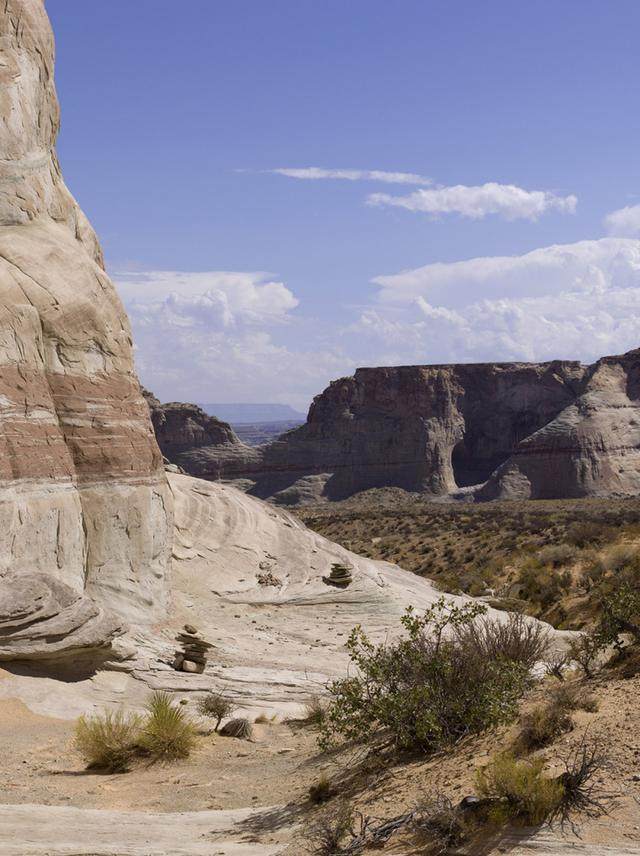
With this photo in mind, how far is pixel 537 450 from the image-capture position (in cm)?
7338

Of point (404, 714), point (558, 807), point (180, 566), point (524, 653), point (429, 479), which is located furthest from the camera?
point (429, 479)

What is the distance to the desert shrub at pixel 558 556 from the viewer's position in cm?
3100

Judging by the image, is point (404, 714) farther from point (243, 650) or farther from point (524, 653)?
point (243, 650)

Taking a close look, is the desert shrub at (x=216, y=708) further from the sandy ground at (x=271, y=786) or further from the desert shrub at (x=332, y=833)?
the desert shrub at (x=332, y=833)

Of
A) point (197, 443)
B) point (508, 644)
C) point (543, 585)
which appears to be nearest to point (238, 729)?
point (508, 644)

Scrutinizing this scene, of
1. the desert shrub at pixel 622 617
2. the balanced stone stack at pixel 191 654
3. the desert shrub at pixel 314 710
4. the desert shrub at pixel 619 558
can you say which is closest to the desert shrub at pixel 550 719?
the desert shrub at pixel 622 617

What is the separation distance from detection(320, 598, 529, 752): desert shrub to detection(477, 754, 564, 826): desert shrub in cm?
179

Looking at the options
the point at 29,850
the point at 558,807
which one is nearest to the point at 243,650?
the point at 29,850

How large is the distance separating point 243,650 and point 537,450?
58611 mm

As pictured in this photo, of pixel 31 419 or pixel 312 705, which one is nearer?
pixel 312 705

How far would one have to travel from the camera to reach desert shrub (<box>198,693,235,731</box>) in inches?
558

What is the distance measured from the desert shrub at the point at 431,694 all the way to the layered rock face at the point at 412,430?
2695 inches

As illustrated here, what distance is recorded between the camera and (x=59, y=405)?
56.8ft

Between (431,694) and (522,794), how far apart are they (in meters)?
2.91
